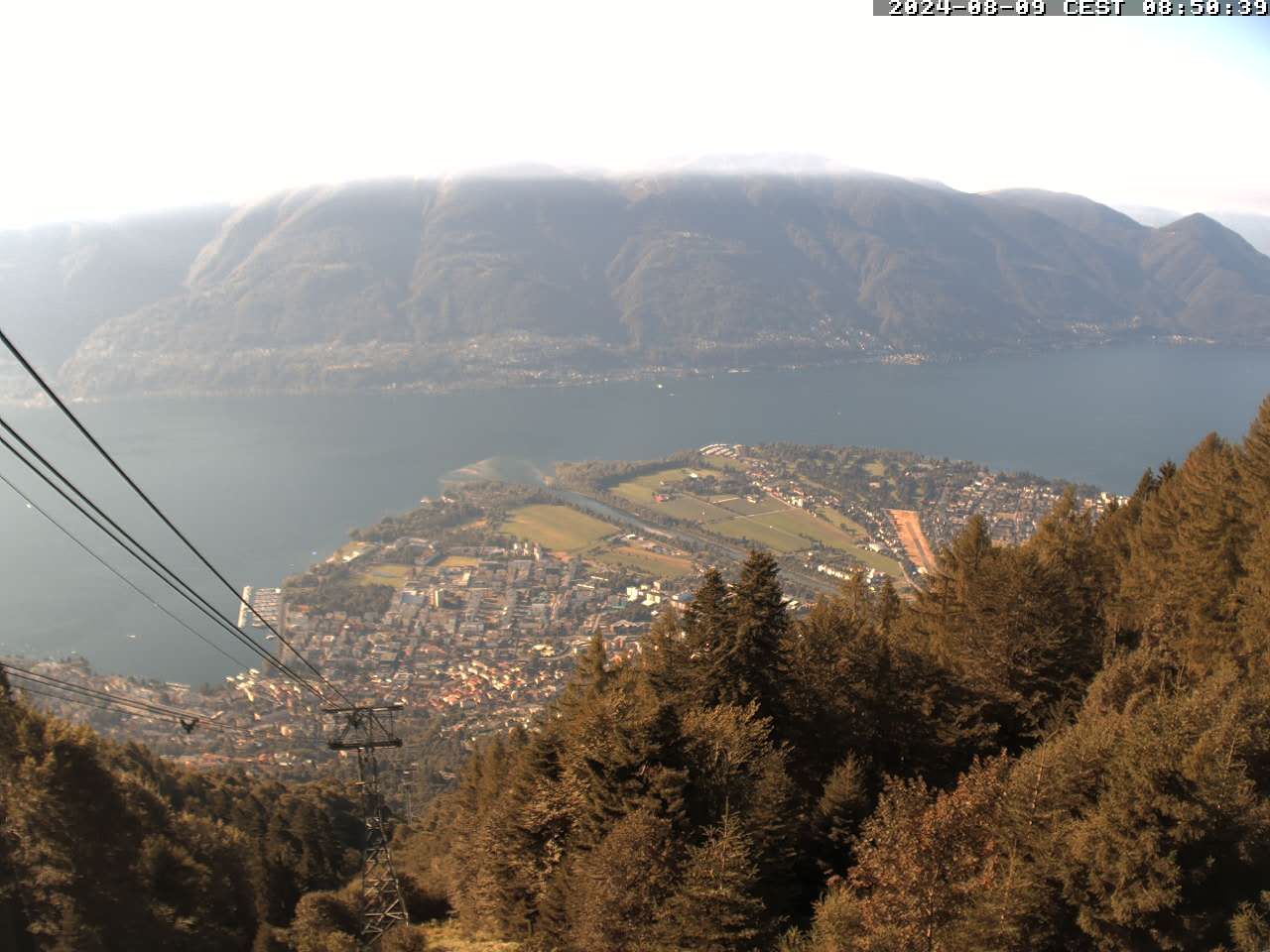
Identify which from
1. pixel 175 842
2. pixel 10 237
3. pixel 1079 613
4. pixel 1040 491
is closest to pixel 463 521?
pixel 1040 491

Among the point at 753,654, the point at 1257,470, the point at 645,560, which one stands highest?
the point at 1257,470

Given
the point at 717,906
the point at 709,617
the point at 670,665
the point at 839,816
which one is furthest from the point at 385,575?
the point at 717,906

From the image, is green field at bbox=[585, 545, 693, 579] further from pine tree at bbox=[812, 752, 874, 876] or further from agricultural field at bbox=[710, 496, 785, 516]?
pine tree at bbox=[812, 752, 874, 876]

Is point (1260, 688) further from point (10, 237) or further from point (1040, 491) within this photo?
point (10, 237)

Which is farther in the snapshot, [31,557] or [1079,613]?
[31,557]

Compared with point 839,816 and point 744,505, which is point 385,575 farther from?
point 839,816

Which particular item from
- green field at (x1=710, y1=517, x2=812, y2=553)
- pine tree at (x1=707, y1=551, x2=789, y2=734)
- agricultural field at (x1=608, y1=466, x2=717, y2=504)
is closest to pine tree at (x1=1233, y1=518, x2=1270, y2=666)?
pine tree at (x1=707, y1=551, x2=789, y2=734)
